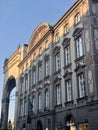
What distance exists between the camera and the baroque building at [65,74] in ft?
72.2

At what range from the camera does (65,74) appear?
26.4 m

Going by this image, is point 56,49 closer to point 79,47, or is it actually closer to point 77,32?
point 77,32

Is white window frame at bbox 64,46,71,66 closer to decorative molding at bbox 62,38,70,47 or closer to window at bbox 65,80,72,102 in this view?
decorative molding at bbox 62,38,70,47

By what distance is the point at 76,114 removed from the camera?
23188mm

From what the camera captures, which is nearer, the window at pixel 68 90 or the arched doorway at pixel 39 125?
the window at pixel 68 90

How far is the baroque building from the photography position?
22000 millimetres

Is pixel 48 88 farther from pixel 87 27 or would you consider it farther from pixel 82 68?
pixel 87 27

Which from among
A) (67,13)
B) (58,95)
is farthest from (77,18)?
(58,95)

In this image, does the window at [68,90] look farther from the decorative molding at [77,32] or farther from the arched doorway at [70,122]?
the decorative molding at [77,32]

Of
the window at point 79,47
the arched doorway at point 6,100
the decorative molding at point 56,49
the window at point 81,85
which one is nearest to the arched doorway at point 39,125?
the decorative molding at point 56,49

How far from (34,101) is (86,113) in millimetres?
15522

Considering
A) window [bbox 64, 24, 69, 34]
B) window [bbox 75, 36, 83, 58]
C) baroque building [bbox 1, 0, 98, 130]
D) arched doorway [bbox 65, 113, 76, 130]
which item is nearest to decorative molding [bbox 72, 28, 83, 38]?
baroque building [bbox 1, 0, 98, 130]

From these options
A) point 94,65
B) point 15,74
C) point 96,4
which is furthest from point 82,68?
point 15,74

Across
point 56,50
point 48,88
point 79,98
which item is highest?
point 56,50
